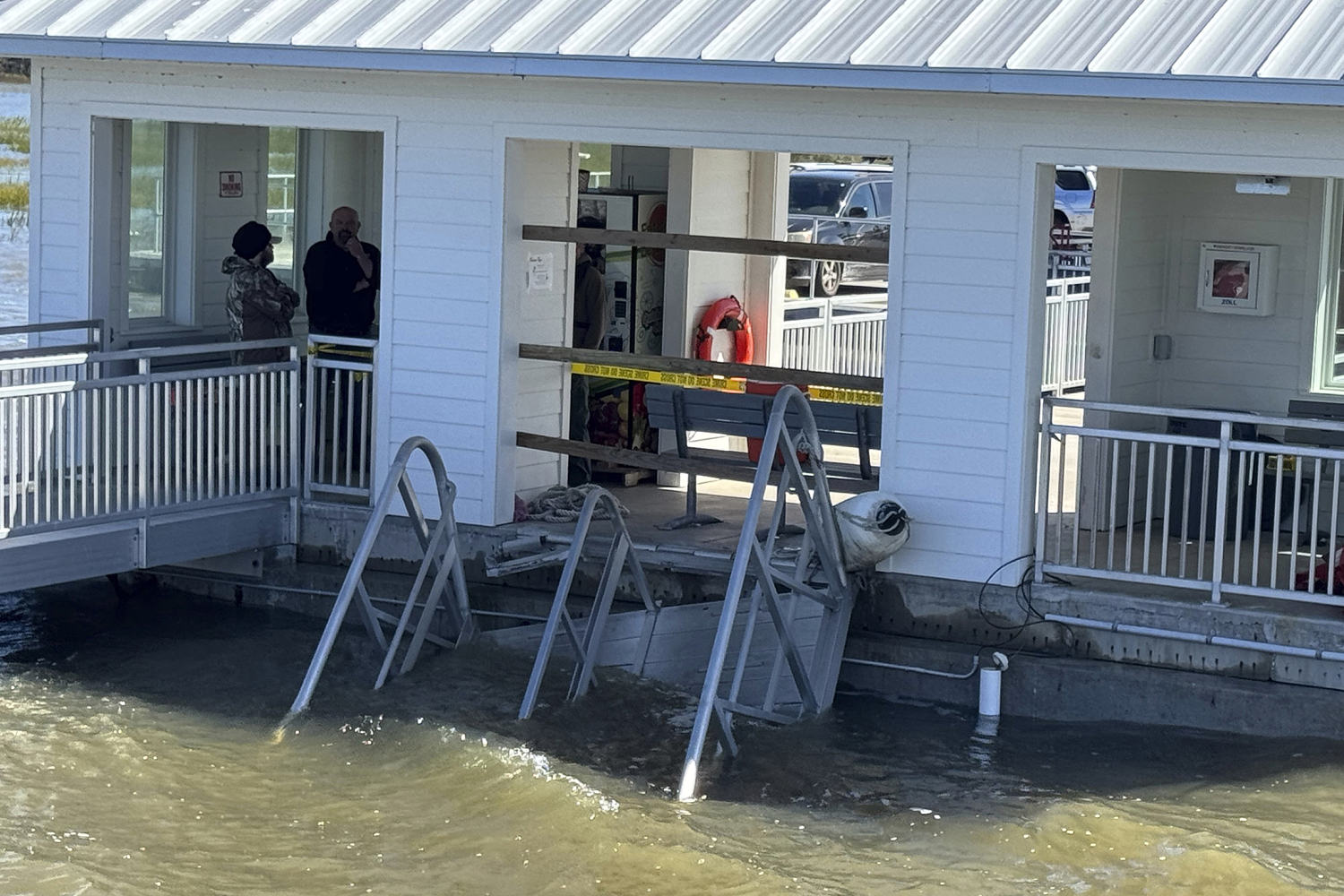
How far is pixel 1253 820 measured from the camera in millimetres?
8375

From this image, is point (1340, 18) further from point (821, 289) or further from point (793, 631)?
point (821, 289)

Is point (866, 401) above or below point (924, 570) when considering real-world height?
above

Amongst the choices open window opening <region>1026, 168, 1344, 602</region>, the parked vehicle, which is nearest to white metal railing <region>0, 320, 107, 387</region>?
open window opening <region>1026, 168, 1344, 602</region>

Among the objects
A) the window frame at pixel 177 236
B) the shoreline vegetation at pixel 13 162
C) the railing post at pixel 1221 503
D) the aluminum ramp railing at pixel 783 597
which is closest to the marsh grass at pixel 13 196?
the shoreline vegetation at pixel 13 162

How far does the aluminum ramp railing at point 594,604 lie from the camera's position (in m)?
9.38

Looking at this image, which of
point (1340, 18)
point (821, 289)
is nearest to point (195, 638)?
point (1340, 18)

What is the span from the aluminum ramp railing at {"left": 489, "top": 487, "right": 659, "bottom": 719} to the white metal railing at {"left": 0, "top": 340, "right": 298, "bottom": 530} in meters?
1.82

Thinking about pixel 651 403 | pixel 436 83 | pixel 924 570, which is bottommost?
pixel 924 570

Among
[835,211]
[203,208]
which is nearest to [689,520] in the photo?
[203,208]

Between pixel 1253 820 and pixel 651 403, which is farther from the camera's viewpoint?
pixel 651 403

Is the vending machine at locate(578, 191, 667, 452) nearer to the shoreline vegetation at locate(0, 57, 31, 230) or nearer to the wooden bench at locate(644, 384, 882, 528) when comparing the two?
the wooden bench at locate(644, 384, 882, 528)

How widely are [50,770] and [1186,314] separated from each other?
23.0ft

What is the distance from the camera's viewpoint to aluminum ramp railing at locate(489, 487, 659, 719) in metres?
9.38

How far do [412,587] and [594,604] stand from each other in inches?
38.6
